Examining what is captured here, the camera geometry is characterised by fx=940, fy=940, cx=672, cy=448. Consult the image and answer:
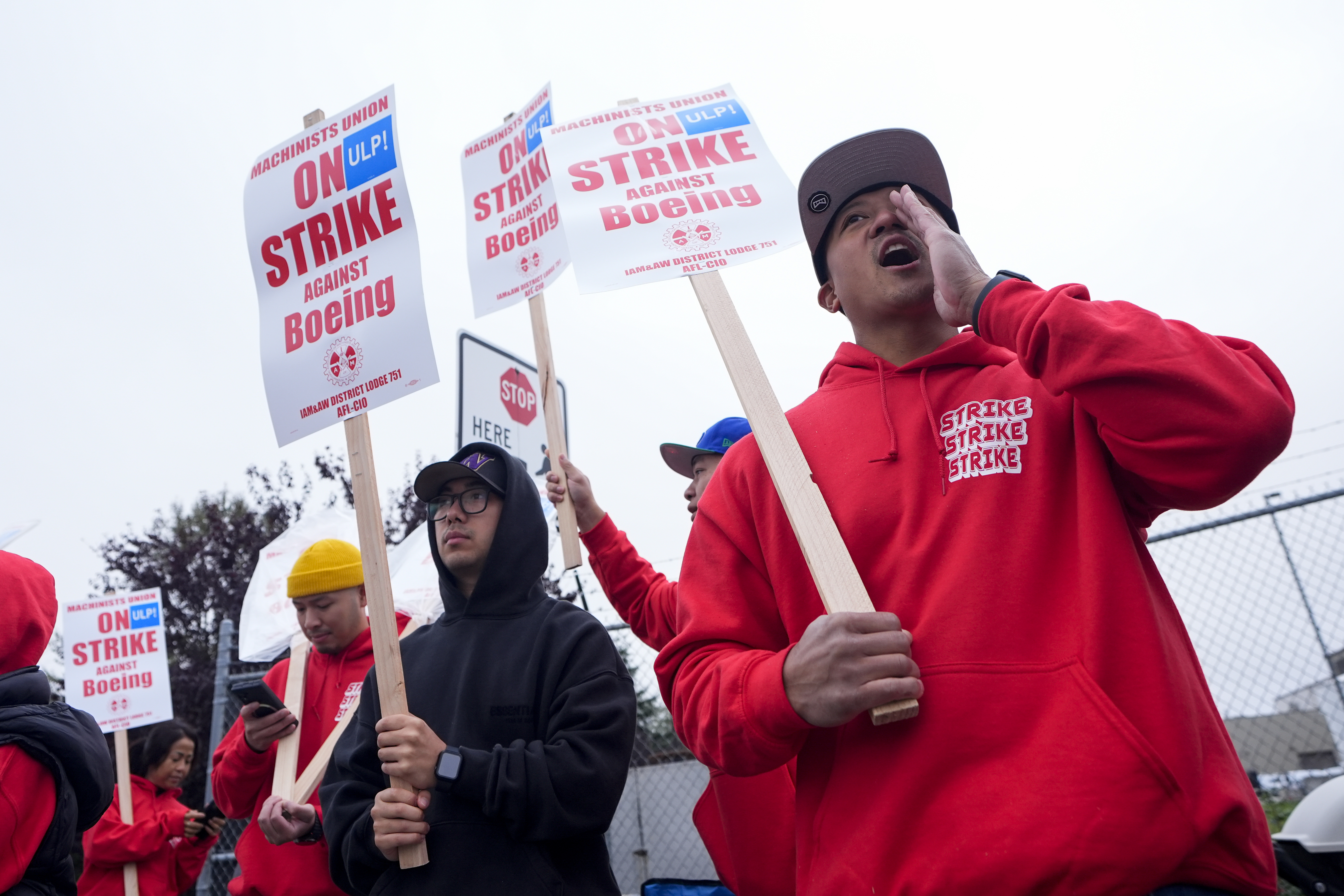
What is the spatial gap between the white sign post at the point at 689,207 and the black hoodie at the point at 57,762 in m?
2.26

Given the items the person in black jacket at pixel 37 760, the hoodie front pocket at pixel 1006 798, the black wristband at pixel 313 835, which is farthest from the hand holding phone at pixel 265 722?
the hoodie front pocket at pixel 1006 798

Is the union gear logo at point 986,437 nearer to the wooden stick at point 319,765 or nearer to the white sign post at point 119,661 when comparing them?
the wooden stick at point 319,765

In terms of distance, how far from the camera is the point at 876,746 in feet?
4.85

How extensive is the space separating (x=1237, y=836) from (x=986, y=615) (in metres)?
0.43

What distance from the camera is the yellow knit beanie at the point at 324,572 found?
424cm

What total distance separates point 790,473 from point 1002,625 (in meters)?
0.44

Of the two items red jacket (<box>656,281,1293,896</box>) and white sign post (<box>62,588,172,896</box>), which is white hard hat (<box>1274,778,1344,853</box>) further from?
white sign post (<box>62,588,172,896</box>)

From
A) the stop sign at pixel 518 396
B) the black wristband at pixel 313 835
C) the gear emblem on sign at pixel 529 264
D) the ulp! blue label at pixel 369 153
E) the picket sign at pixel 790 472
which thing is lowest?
the black wristband at pixel 313 835

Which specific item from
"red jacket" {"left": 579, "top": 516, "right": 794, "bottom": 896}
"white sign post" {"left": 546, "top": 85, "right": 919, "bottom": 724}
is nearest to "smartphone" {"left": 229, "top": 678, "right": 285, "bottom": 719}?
"red jacket" {"left": 579, "top": 516, "right": 794, "bottom": 896}

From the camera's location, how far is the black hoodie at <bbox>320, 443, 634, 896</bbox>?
2.45m

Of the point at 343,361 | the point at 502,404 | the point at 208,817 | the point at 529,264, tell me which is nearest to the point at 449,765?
the point at 343,361

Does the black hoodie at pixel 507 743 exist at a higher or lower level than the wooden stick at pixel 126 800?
higher

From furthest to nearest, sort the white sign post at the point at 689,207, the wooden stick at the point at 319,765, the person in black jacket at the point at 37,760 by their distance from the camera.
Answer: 1. the wooden stick at the point at 319,765
2. the person in black jacket at the point at 37,760
3. the white sign post at the point at 689,207

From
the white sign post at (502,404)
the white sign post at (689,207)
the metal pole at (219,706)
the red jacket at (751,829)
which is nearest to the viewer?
the white sign post at (689,207)
